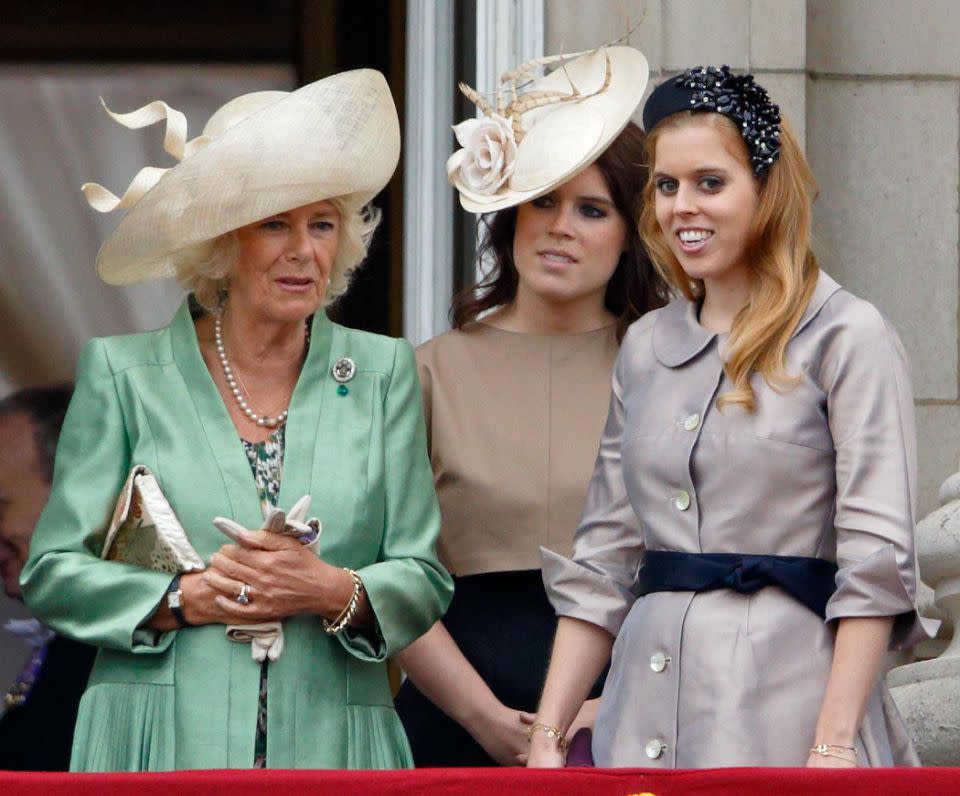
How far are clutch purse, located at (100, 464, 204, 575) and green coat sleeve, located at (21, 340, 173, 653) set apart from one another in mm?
25

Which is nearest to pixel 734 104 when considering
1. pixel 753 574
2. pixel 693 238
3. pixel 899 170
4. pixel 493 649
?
pixel 693 238

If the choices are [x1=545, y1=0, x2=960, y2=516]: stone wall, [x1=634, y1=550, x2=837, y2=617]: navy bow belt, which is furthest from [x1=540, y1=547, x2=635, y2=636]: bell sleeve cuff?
[x1=545, y1=0, x2=960, y2=516]: stone wall

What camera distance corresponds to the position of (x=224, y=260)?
4.27 meters

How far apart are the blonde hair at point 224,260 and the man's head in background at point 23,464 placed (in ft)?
7.37

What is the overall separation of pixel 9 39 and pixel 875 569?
13.6ft

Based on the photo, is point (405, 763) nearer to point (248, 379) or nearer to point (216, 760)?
point (216, 760)

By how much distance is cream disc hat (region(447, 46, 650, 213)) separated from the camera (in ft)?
15.6

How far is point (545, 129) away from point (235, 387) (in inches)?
38.9

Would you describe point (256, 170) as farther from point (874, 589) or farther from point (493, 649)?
point (874, 589)

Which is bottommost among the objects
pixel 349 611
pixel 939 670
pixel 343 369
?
pixel 939 670

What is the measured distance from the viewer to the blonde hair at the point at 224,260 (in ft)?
14.0

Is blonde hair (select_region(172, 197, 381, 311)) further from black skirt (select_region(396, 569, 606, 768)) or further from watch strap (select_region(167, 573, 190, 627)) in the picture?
black skirt (select_region(396, 569, 606, 768))

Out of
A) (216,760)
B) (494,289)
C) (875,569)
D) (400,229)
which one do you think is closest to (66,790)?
(216,760)

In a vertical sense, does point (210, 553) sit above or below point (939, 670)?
above
